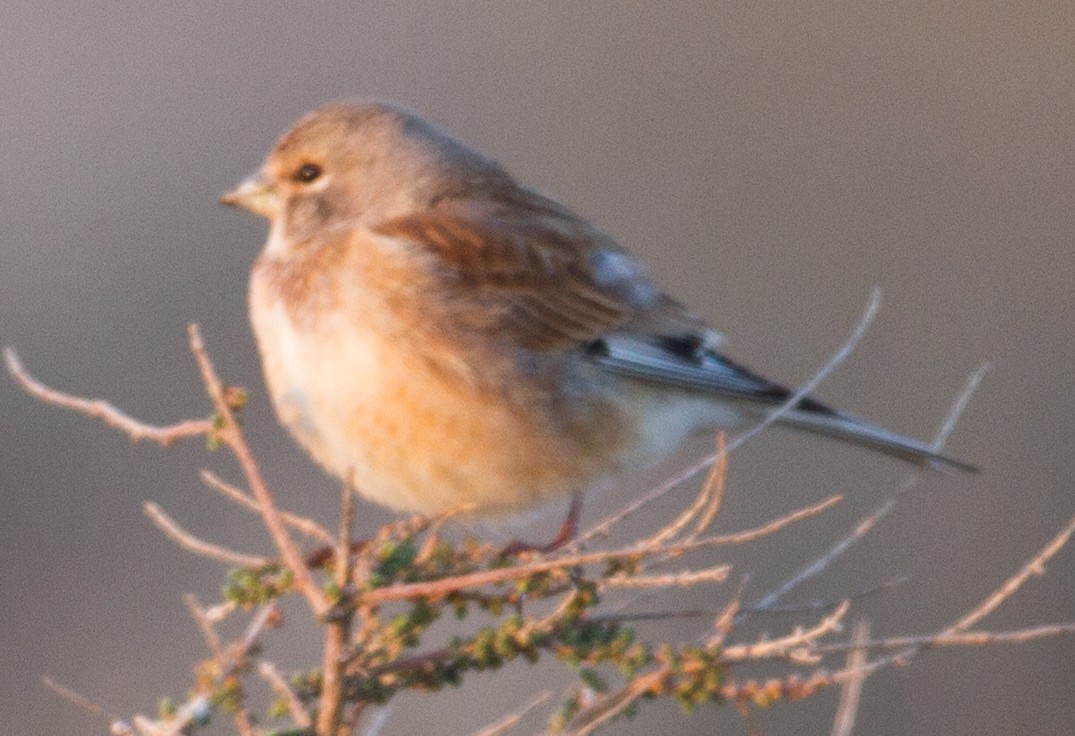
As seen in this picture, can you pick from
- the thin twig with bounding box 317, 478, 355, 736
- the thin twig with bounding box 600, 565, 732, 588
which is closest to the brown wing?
the thin twig with bounding box 600, 565, 732, 588

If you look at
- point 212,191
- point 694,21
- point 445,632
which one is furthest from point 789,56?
point 445,632

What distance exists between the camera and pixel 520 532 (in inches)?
249

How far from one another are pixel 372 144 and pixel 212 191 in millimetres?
4578

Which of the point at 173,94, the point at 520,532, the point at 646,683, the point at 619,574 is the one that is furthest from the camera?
the point at 173,94

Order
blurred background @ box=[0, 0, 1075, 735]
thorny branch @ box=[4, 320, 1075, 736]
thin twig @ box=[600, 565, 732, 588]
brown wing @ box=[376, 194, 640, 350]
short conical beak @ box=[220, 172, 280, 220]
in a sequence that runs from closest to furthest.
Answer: thin twig @ box=[600, 565, 732, 588] → thorny branch @ box=[4, 320, 1075, 736] → brown wing @ box=[376, 194, 640, 350] → short conical beak @ box=[220, 172, 280, 220] → blurred background @ box=[0, 0, 1075, 735]

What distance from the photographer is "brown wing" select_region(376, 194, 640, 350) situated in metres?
4.71

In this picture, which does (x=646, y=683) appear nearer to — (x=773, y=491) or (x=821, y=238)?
(x=773, y=491)

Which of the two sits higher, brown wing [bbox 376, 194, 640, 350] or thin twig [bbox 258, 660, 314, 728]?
brown wing [bbox 376, 194, 640, 350]

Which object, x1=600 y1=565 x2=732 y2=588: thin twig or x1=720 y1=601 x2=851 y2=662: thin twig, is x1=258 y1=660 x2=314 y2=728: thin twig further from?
x1=720 y1=601 x2=851 y2=662: thin twig

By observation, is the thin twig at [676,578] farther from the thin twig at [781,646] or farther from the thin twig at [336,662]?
the thin twig at [336,662]

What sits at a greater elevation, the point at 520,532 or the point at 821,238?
the point at 821,238

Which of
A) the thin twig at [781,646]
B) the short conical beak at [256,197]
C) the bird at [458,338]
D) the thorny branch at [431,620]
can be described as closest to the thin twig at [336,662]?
the thorny branch at [431,620]

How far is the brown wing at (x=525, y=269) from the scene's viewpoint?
4715mm

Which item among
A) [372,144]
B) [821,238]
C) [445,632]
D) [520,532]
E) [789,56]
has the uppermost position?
[789,56]
